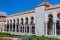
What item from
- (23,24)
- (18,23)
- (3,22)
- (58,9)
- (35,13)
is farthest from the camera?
(3,22)

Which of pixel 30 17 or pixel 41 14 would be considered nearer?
pixel 41 14

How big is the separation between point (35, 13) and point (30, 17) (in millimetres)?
2189

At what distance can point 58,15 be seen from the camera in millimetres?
23906

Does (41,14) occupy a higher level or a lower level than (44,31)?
higher

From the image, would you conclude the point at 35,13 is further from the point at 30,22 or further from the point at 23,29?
the point at 23,29

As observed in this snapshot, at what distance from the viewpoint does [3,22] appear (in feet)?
132

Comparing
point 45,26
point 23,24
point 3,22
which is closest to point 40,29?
point 45,26

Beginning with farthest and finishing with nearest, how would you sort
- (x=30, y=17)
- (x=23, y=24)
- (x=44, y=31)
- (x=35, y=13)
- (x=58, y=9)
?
(x=23, y=24) → (x=30, y=17) → (x=35, y=13) → (x=44, y=31) → (x=58, y=9)

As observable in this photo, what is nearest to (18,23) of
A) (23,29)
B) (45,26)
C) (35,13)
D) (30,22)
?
(23,29)

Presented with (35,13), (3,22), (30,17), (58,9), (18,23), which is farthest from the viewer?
(3,22)

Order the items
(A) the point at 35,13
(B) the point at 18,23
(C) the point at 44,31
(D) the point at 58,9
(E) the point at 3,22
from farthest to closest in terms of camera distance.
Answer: (E) the point at 3,22, (B) the point at 18,23, (A) the point at 35,13, (C) the point at 44,31, (D) the point at 58,9

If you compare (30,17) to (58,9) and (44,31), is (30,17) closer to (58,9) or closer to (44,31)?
(44,31)

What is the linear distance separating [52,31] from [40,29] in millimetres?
1877

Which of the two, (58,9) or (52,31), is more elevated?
(58,9)
